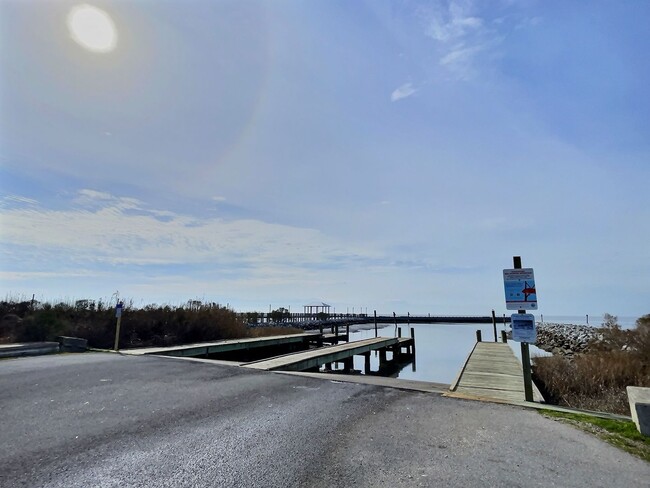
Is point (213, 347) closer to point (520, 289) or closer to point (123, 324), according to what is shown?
point (123, 324)

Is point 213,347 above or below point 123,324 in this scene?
below

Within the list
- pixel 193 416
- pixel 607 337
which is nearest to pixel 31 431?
pixel 193 416

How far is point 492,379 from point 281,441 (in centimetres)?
853

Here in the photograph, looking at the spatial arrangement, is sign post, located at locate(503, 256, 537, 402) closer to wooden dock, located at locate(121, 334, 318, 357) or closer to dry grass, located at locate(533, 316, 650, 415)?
dry grass, located at locate(533, 316, 650, 415)

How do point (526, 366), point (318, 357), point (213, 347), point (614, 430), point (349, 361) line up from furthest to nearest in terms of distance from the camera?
1. point (349, 361)
2. point (213, 347)
3. point (318, 357)
4. point (526, 366)
5. point (614, 430)

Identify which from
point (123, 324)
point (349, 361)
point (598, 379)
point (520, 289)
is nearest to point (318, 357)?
point (349, 361)

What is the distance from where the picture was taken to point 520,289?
7590mm

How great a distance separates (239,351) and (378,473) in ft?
53.9

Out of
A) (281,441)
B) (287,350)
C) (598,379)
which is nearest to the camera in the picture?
(281,441)

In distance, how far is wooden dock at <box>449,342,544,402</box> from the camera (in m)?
8.45

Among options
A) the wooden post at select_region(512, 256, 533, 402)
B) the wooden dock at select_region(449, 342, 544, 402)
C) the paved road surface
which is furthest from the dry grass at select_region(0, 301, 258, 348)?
the wooden post at select_region(512, 256, 533, 402)

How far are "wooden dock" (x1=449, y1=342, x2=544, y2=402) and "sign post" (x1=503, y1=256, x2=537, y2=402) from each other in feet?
2.38

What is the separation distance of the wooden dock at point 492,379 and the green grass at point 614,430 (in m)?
1.49

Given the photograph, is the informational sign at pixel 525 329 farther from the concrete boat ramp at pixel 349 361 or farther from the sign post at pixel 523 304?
the concrete boat ramp at pixel 349 361
